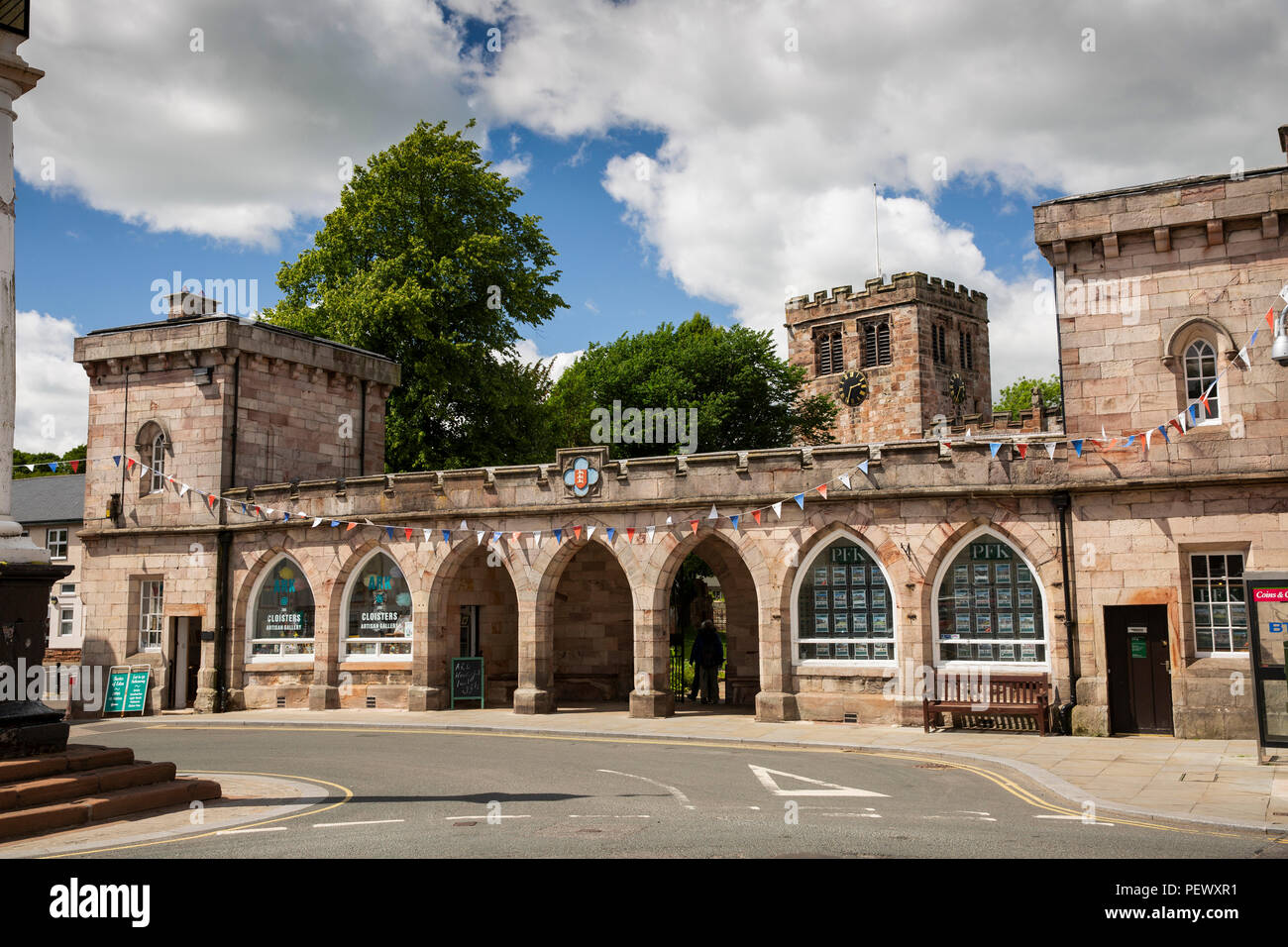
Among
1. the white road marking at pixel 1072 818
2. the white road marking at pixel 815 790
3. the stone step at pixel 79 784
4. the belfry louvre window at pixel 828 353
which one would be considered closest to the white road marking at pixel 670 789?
the white road marking at pixel 815 790

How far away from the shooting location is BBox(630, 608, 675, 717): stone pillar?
Answer: 810 inches

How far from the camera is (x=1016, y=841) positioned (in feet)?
29.4

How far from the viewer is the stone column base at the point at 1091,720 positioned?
1714 cm

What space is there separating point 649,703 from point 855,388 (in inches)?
1734

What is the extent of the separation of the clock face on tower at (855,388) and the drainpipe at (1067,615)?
145 ft

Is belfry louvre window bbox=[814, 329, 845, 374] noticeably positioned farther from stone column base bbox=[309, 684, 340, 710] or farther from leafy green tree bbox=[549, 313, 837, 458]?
stone column base bbox=[309, 684, 340, 710]

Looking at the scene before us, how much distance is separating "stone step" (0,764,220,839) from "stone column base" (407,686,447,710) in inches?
439

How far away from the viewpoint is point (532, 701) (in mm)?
21562

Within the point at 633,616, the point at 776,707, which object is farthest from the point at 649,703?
the point at 633,616

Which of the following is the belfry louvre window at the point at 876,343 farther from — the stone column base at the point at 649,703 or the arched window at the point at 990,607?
the stone column base at the point at 649,703

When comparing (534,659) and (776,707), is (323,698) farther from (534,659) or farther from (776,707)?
(776,707)

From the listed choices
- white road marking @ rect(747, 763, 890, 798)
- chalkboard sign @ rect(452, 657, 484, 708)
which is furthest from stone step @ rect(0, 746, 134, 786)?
chalkboard sign @ rect(452, 657, 484, 708)
